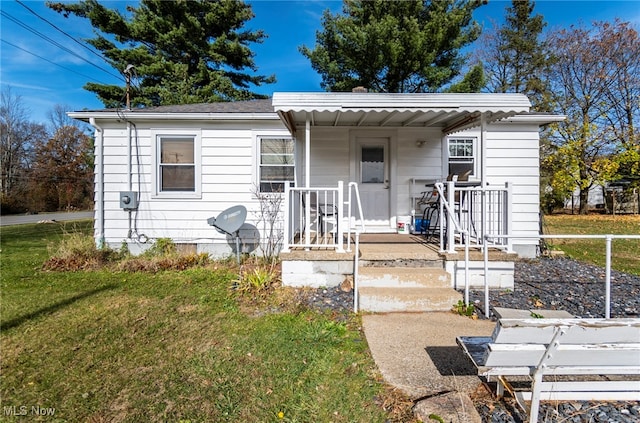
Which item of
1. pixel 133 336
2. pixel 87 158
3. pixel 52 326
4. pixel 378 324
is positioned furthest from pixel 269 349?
pixel 87 158

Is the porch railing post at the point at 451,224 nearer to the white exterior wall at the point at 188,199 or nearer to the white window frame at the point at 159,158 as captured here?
the white exterior wall at the point at 188,199

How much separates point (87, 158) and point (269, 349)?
31991 millimetres

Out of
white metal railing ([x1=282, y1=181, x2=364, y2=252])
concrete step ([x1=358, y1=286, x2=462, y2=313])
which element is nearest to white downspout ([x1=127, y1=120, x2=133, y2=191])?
white metal railing ([x1=282, y1=181, x2=364, y2=252])

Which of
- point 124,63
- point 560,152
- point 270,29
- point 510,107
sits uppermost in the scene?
point 270,29

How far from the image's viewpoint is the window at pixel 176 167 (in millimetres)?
6992

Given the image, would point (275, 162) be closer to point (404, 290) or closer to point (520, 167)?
point (404, 290)

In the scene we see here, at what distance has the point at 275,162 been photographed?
709cm

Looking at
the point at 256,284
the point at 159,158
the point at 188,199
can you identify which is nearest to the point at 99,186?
the point at 159,158

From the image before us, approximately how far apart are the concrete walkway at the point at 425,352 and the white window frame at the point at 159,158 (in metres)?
4.84

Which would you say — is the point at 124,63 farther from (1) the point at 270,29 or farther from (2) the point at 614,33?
(2) the point at 614,33

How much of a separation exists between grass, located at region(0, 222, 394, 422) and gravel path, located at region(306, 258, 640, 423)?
2.08 feet

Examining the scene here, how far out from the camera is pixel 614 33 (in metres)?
18.3

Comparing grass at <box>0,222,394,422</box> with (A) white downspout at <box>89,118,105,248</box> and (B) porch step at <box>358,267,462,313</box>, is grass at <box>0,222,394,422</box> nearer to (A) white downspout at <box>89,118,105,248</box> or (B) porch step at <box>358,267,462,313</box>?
(B) porch step at <box>358,267,462,313</box>

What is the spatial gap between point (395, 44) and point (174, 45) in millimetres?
10768
